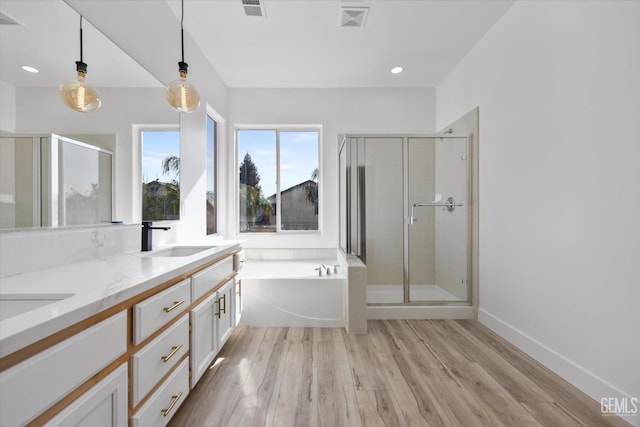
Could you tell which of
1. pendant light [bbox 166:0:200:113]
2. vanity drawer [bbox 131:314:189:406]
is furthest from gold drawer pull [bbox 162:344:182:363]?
pendant light [bbox 166:0:200:113]

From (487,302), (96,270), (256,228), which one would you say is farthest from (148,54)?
(487,302)

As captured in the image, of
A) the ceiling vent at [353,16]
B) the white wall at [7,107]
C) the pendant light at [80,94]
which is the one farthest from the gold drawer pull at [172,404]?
the ceiling vent at [353,16]

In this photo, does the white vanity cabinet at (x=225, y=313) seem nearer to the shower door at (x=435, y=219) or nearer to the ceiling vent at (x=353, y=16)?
the shower door at (x=435, y=219)

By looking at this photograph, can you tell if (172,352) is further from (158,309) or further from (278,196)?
(278,196)

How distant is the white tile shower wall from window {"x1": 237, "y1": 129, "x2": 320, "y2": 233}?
2171 mm

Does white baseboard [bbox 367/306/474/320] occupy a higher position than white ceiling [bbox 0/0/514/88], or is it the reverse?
white ceiling [bbox 0/0/514/88]

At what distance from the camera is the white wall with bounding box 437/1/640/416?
1529mm

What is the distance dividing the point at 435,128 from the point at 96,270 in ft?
12.7

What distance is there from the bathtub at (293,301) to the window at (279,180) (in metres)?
1.28

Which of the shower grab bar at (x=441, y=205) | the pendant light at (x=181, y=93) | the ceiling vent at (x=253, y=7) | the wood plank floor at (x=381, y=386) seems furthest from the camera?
the shower grab bar at (x=441, y=205)

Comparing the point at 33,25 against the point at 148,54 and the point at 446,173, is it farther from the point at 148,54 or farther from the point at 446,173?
the point at 446,173

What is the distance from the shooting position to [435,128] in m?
3.91

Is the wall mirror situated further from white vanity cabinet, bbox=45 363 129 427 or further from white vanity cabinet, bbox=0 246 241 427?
white vanity cabinet, bbox=45 363 129 427

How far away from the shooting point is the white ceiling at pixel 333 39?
236cm
